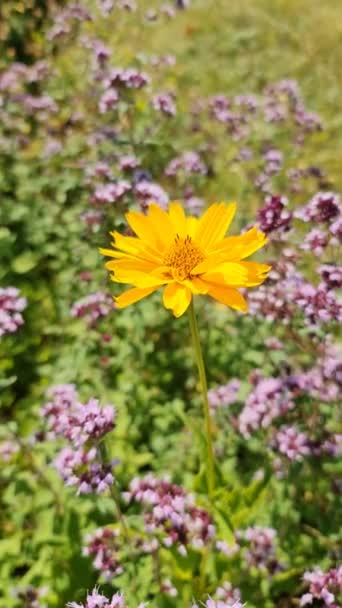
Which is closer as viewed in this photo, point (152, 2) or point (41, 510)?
point (41, 510)

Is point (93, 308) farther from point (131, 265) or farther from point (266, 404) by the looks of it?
point (131, 265)

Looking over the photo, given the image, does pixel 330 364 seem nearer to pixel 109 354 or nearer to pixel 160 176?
pixel 109 354

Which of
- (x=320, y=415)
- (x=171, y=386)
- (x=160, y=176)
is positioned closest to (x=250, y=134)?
(x=160, y=176)

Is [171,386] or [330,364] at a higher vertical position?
[171,386]

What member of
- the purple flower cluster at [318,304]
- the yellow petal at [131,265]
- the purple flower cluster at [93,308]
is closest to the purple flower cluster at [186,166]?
the purple flower cluster at [93,308]

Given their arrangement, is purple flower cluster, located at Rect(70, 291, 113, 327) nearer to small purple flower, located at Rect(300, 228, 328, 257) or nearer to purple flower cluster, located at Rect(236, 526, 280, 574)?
small purple flower, located at Rect(300, 228, 328, 257)

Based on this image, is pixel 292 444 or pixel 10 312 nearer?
pixel 292 444

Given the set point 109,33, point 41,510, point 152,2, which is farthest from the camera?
point 152,2

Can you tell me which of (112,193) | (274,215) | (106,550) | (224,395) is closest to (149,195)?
(112,193)
